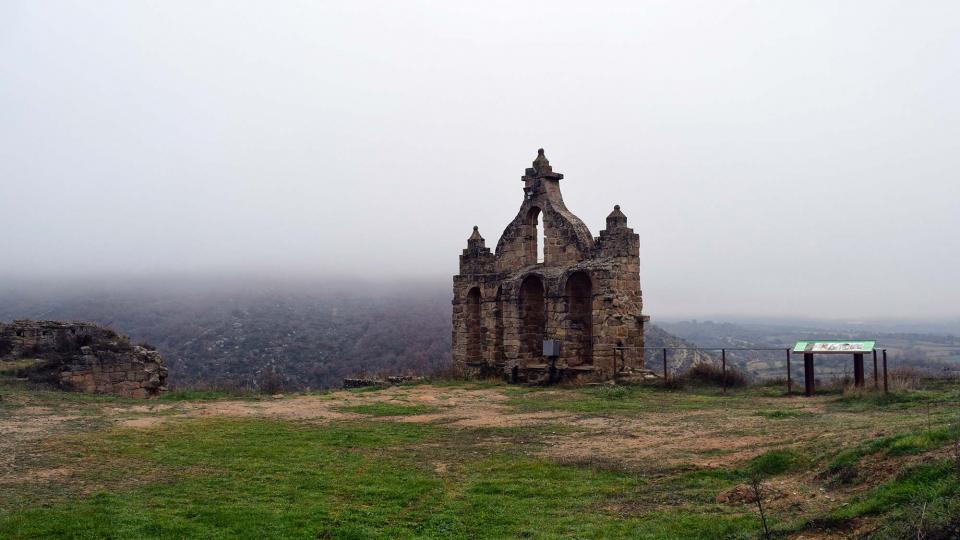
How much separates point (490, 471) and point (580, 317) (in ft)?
48.8

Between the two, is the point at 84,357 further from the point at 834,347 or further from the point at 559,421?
the point at 834,347

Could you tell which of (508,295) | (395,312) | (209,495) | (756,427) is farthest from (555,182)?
(395,312)

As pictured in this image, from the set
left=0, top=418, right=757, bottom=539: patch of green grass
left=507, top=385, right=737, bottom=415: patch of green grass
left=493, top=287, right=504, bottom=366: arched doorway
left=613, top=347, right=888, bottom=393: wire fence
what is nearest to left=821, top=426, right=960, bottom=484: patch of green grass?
left=0, top=418, right=757, bottom=539: patch of green grass

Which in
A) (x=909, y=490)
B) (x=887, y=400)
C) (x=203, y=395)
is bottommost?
(x=203, y=395)

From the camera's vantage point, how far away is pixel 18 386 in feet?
58.1

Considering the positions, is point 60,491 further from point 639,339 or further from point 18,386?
point 639,339

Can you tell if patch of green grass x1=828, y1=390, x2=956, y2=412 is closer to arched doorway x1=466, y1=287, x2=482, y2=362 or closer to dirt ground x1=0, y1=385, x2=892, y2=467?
dirt ground x1=0, y1=385, x2=892, y2=467

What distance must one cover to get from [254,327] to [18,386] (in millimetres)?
40465

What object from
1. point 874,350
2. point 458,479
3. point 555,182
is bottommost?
point 458,479

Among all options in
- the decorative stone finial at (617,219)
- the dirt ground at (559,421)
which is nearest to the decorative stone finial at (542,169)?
the decorative stone finial at (617,219)

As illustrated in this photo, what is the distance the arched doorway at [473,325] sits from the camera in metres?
27.3

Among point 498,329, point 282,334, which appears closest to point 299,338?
point 282,334

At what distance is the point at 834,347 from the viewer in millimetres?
15562

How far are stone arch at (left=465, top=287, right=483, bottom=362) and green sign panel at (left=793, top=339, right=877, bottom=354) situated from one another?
43.0 ft
